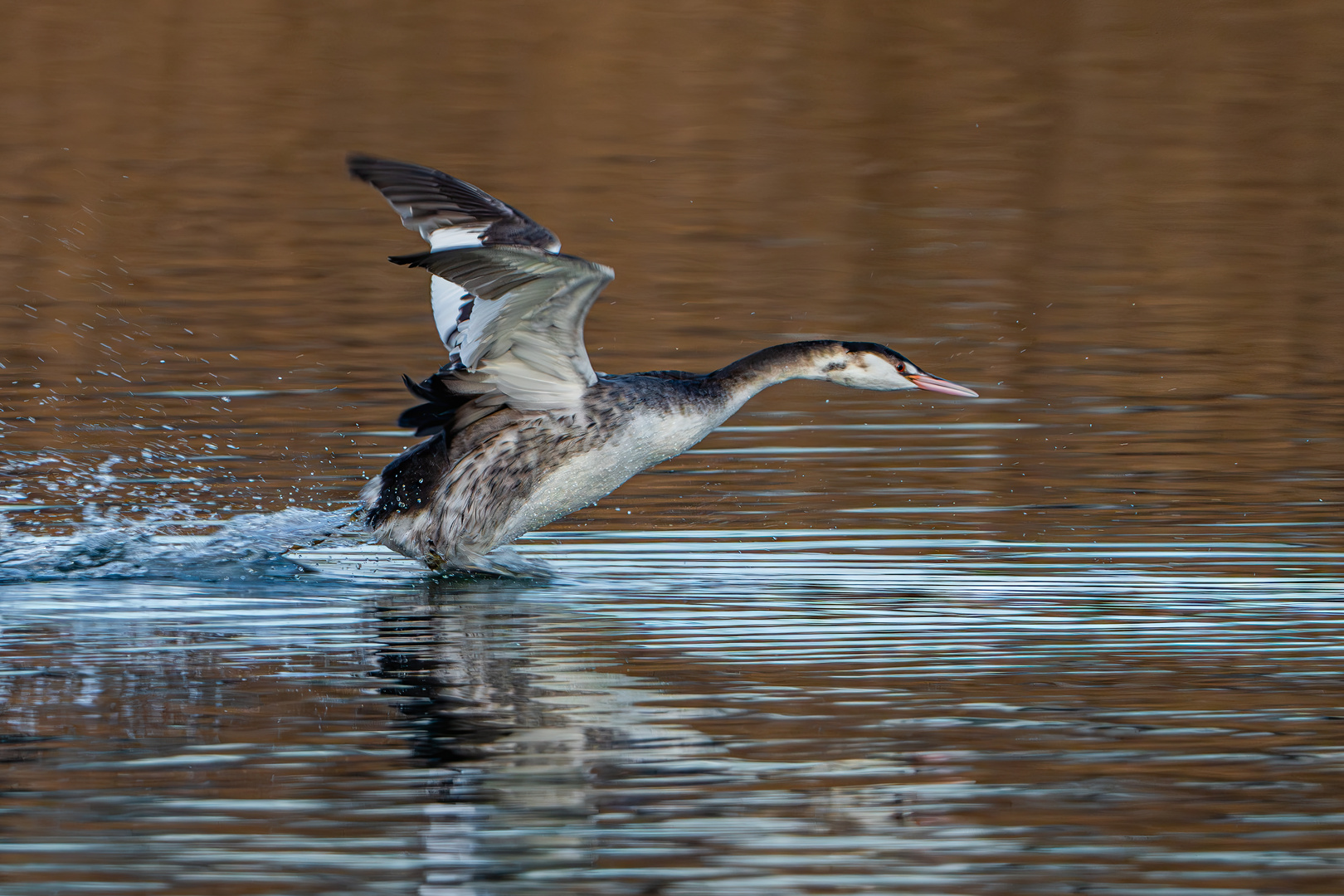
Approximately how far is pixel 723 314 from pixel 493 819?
10.7 m

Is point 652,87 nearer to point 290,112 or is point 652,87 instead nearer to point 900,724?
point 290,112

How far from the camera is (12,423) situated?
12.6 metres

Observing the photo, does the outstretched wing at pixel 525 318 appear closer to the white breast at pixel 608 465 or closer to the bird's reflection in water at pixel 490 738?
the white breast at pixel 608 465

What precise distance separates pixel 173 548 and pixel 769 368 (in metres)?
2.87

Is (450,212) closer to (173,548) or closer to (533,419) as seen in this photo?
(533,419)

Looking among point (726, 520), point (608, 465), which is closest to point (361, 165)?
point (608, 465)

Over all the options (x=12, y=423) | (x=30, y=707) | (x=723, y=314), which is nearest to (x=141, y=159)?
(x=723, y=314)

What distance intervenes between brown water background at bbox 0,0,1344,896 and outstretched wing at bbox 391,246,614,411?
33.5 inches

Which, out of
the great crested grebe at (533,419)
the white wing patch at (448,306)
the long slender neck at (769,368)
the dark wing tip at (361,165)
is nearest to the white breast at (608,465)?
the great crested grebe at (533,419)

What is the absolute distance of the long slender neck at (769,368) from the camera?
31.8ft

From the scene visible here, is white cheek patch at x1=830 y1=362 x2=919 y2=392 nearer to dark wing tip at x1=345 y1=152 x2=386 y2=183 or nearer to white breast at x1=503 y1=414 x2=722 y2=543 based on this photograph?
white breast at x1=503 y1=414 x2=722 y2=543

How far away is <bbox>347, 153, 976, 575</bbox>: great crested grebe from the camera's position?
942 centimetres

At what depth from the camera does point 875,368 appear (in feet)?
32.9

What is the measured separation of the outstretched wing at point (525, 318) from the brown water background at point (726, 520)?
850 mm
